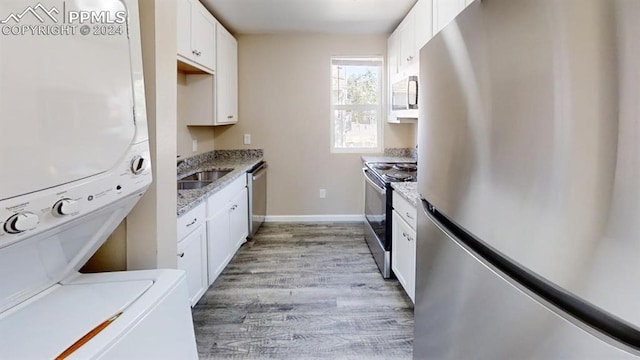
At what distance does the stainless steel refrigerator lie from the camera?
1.59 ft

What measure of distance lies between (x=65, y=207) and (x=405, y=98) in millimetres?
3423

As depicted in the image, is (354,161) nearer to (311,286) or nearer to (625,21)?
(311,286)

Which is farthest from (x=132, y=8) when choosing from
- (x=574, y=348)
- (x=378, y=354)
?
(x=378, y=354)

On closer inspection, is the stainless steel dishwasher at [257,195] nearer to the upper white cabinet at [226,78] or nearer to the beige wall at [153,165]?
the upper white cabinet at [226,78]

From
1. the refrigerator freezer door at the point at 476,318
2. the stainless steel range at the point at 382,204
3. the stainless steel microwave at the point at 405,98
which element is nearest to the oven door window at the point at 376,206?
the stainless steel range at the point at 382,204

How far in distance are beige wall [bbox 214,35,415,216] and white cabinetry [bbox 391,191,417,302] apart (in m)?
2.22

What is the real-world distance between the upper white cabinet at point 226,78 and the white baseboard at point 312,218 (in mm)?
1393

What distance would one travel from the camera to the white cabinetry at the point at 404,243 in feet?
8.09

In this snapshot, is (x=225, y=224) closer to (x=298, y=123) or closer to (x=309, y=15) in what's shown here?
(x=298, y=123)

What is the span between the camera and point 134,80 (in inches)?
39.4

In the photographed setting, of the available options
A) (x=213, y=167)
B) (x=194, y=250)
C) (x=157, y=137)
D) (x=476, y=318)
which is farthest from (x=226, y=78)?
(x=476, y=318)

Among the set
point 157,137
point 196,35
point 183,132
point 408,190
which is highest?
point 196,35

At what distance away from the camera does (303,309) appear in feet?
9.00

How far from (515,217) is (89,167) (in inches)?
33.8
